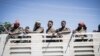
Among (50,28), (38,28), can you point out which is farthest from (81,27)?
(38,28)

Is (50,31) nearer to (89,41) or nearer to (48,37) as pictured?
(48,37)

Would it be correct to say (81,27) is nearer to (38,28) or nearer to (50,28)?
(50,28)

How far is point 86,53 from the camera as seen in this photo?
638 cm

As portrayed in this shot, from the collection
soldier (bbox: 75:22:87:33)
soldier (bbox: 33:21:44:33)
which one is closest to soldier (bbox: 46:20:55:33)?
soldier (bbox: 33:21:44:33)

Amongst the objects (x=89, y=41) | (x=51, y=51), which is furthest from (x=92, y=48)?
(x=51, y=51)

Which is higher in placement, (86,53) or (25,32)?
(25,32)

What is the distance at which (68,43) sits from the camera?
248 inches

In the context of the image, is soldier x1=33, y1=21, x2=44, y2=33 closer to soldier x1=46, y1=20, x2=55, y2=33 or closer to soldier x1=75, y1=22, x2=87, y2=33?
soldier x1=46, y1=20, x2=55, y2=33

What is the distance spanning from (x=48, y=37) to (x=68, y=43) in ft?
2.09

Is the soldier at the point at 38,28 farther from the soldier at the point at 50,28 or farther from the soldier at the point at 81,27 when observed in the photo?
the soldier at the point at 81,27

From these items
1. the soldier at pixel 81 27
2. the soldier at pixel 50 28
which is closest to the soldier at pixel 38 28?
the soldier at pixel 50 28

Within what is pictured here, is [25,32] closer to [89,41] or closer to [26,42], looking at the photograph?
[26,42]

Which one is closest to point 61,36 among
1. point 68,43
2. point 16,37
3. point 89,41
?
point 68,43

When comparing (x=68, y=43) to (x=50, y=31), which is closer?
(x=68, y=43)
